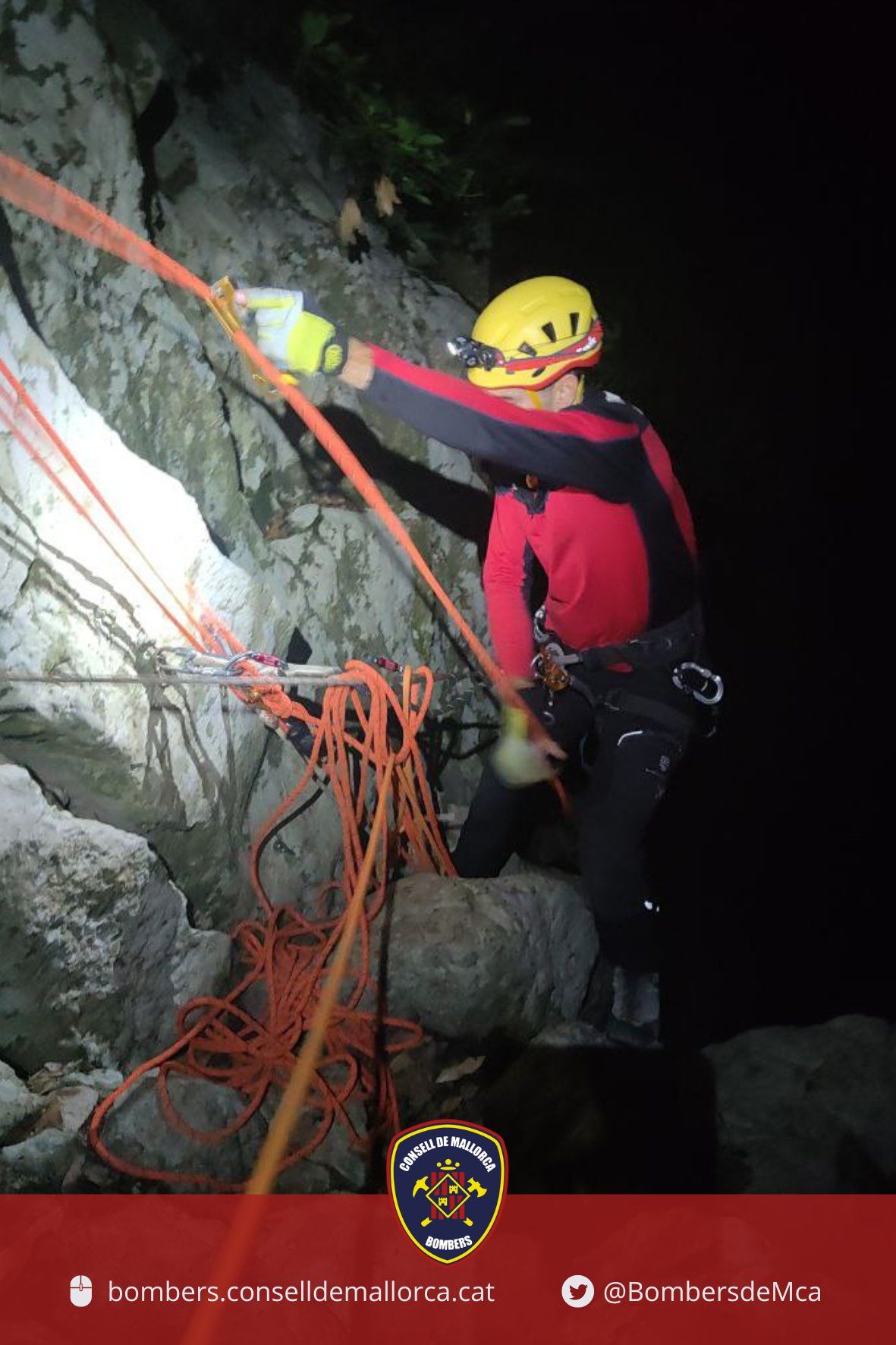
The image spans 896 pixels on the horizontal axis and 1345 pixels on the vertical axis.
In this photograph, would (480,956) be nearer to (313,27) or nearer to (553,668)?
(553,668)

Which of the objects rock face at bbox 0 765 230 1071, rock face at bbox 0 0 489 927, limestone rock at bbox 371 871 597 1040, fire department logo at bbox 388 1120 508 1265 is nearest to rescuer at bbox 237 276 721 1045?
limestone rock at bbox 371 871 597 1040

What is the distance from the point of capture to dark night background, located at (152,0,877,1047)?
364cm

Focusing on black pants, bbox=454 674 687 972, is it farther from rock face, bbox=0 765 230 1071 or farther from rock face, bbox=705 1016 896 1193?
rock face, bbox=0 765 230 1071

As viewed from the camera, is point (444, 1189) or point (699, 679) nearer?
point (444, 1189)

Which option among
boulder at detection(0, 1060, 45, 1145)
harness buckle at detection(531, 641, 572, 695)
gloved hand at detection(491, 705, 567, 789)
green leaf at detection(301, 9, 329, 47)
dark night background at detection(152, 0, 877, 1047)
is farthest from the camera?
dark night background at detection(152, 0, 877, 1047)

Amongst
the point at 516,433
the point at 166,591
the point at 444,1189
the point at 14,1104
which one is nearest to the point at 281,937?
the point at 14,1104

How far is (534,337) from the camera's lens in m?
2.17

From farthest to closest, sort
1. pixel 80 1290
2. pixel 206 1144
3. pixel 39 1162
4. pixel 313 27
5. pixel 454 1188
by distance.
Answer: pixel 313 27 < pixel 206 1144 < pixel 39 1162 < pixel 454 1188 < pixel 80 1290

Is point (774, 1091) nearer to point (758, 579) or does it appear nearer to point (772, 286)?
point (758, 579)

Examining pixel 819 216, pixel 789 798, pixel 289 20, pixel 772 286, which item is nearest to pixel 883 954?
pixel 789 798

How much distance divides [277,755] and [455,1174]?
4.64 feet

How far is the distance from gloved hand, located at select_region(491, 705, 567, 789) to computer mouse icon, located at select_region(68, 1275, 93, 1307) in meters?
1.76

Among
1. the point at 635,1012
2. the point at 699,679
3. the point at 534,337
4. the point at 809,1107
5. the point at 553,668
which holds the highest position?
the point at 534,337

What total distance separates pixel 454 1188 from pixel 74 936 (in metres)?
1.16
